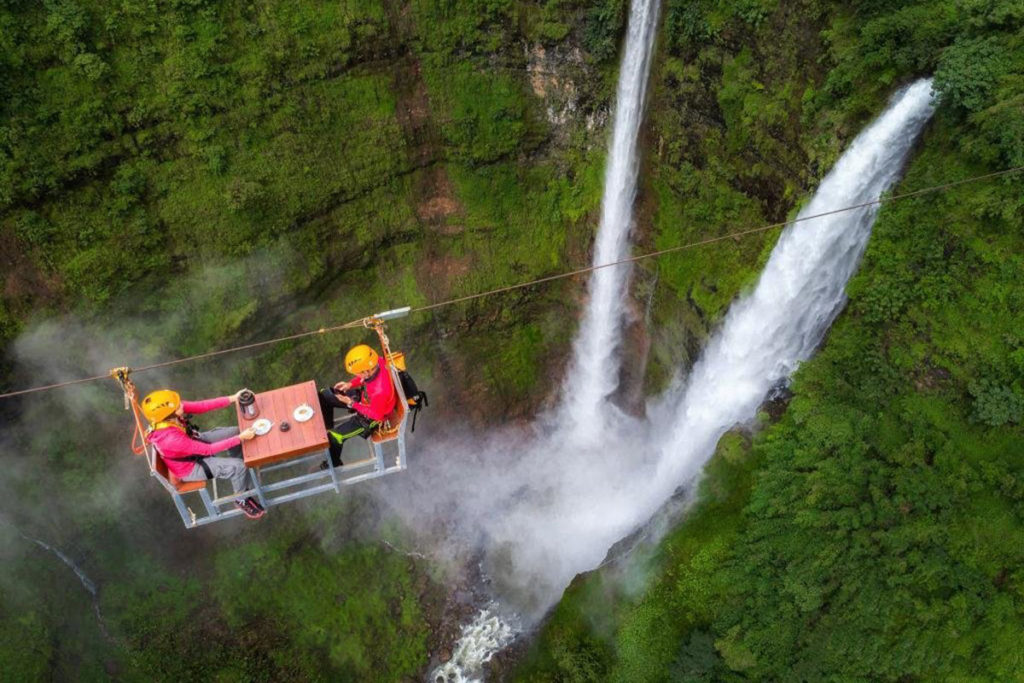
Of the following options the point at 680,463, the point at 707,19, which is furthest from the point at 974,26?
the point at 680,463

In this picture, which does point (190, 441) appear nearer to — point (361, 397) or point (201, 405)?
point (201, 405)

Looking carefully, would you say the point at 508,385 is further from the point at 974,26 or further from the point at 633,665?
the point at 974,26

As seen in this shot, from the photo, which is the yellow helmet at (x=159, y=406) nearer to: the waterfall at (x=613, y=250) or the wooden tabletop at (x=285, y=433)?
the wooden tabletop at (x=285, y=433)

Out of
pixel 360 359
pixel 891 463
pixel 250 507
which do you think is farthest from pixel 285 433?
pixel 891 463

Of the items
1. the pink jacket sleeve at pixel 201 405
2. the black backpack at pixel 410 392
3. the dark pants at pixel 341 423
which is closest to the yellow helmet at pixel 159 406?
the pink jacket sleeve at pixel 201 405

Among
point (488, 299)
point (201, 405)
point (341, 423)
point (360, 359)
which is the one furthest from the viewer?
Answer: point (488, 299)

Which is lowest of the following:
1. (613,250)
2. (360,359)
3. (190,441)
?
(190,441)
